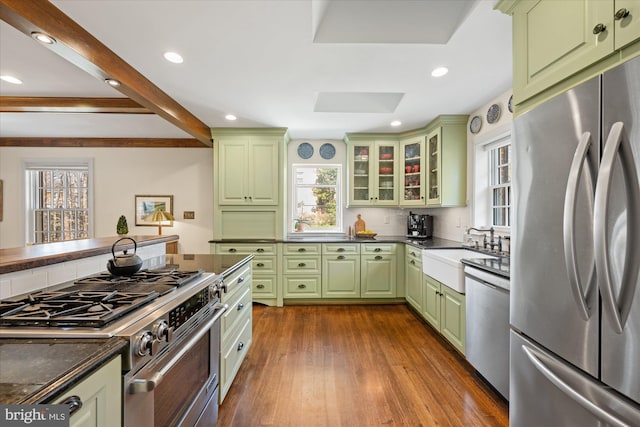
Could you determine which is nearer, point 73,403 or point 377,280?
point 73,403

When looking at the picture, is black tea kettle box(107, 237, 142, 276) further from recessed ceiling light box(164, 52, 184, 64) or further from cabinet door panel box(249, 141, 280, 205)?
cabinet door panel box(249, 141, 280, 205)

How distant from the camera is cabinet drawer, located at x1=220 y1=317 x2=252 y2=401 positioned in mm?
1745

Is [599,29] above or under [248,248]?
above

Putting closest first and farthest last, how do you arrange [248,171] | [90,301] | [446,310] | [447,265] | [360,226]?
[90,301]
[447,265]
[446,310]
[248,171]
[360,226]

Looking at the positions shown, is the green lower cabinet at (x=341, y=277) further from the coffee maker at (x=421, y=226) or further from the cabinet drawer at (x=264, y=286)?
the coffee maker at (x=421, y=226)

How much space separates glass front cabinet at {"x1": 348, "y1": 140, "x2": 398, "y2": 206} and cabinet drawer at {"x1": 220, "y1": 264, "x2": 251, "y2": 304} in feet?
7.47

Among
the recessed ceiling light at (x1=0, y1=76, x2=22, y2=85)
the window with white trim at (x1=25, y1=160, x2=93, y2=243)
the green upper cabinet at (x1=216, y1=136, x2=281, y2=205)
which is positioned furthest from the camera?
the window with white trim at (x1=25, y1=160, x2=93, y2=243)

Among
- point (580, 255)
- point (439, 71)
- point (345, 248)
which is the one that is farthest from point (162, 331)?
point (345, 248)

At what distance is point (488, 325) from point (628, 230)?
130cm

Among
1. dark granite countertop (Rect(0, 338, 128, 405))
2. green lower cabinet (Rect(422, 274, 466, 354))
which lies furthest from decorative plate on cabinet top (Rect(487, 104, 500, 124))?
dark granite countertop (Rect(0, 338, 128, 405))

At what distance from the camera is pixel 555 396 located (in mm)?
1126

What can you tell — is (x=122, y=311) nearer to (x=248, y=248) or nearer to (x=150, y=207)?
(x=248, y=248)

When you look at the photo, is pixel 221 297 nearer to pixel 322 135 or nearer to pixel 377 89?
pixel 377 89

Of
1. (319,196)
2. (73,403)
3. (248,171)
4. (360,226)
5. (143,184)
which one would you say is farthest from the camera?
(143,184)
